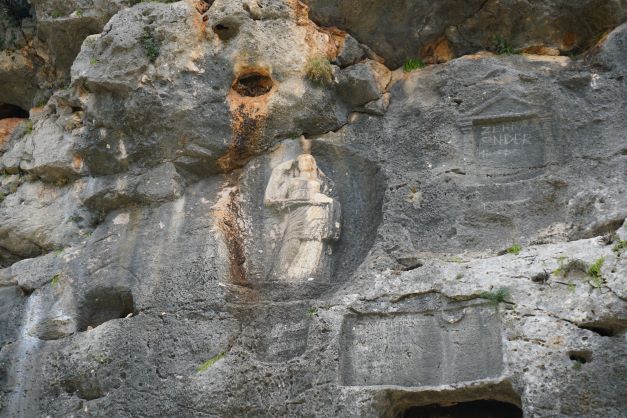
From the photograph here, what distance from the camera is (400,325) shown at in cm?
896

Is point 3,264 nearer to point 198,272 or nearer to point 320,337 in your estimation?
point 198,272

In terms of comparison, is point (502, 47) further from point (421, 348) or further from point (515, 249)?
point (421, 348)

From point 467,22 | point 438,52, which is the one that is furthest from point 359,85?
point 467,22

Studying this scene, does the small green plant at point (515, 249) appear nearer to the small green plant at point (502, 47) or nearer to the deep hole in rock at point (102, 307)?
the small green plant at point (502, 47)

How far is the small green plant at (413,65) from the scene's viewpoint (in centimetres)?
1143

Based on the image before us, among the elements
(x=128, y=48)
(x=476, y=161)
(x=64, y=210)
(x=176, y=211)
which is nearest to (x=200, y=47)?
(x=128, y=48)

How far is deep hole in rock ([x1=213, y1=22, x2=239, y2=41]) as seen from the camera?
11.1 metres

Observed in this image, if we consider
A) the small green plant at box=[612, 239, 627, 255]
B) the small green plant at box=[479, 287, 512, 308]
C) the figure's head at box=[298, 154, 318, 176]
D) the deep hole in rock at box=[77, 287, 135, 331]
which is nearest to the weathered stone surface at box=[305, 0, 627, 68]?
the figure's head at box=[298, 154, 318, 176]

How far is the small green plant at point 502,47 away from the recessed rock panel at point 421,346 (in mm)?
3748

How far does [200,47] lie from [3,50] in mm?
4033

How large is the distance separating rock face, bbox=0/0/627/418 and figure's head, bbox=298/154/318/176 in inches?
1.1

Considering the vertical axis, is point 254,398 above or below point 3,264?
below

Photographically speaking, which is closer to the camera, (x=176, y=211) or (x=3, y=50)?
(x=176, y=211)

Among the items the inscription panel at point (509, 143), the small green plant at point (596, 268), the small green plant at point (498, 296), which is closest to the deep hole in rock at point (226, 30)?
the inscription panel at point (509, 143)
